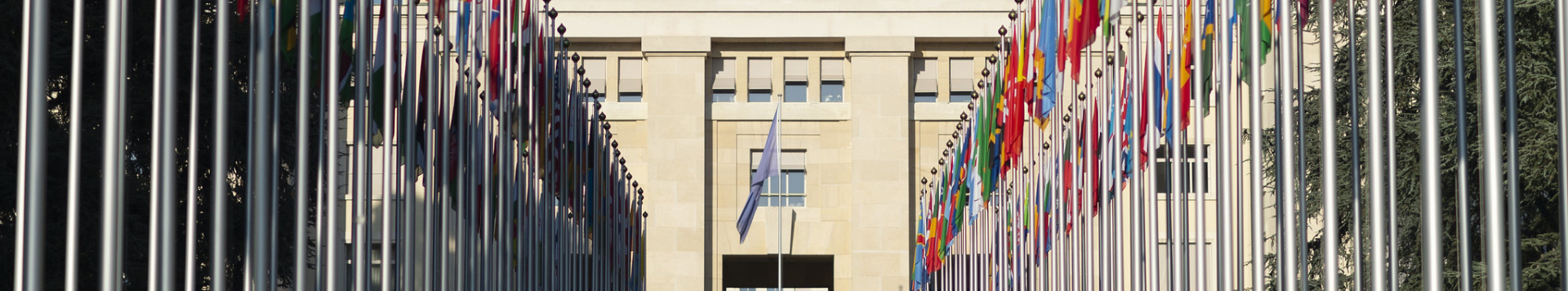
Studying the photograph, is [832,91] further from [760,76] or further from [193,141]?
[193,141]

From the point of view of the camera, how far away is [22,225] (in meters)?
11.0

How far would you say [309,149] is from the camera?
61.8 feet

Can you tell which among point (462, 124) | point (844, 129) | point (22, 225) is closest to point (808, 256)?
point (844, 129)

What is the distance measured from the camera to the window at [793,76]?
4369cm

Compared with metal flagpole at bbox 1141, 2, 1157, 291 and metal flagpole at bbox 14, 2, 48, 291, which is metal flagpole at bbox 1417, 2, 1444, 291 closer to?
metal flagpole at bbox 1141, 2, 1157, 291

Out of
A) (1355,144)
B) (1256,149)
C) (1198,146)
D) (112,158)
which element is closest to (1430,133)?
(1355,144)

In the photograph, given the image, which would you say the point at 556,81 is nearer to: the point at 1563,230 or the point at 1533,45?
the point at 1533,45

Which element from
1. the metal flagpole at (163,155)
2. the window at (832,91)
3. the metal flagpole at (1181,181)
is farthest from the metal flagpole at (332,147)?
the window at (832,91)

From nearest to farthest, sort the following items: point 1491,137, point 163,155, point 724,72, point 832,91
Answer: point 1491,137, point 163,155, point 724,72, point 832,91

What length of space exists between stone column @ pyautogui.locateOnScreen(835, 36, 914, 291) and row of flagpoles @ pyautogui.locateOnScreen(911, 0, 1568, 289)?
14.8m

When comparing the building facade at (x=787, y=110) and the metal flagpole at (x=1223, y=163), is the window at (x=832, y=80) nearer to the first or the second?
the building facade at (x=787, y=110)

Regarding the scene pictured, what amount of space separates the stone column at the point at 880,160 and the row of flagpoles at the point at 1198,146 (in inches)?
583

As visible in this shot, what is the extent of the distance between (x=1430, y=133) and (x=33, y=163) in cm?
766

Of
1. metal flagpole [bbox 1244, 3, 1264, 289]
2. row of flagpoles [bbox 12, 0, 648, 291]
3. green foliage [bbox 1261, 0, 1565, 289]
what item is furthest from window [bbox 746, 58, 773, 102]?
metal flagpole [bbox 1244, 3, 1264, 289]
